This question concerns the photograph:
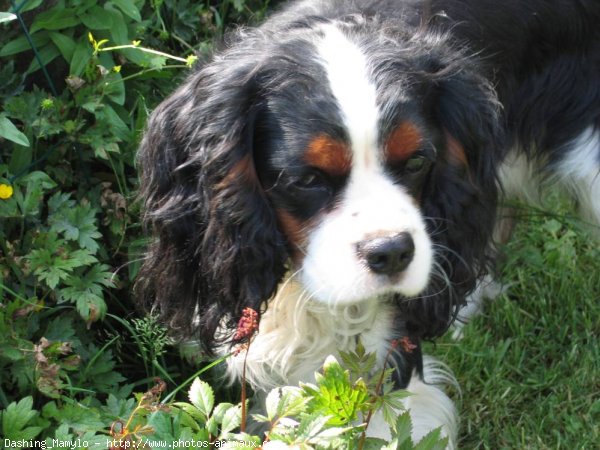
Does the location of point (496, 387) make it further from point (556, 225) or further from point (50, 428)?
point (50, 428)

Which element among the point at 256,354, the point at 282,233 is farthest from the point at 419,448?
the point at 256,354

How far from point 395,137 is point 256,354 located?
0.86 metres

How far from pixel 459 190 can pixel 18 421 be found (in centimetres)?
124

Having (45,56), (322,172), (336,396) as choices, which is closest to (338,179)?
(322,172)

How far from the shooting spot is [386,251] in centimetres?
235

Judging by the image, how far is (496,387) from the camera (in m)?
3.50

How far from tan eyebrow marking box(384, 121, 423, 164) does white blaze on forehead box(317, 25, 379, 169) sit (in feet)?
0.14

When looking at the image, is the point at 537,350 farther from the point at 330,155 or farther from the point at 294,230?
the point at 330,155

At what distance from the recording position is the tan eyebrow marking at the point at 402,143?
8.01ft

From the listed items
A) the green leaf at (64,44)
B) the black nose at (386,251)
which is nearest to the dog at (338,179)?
the black nose at (386,251)

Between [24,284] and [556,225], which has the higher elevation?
[24,284]

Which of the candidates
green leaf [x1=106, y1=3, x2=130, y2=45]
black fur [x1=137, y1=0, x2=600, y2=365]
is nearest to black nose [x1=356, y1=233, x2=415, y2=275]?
black fur [x1=137, y1=0, x2=600, y2=365]

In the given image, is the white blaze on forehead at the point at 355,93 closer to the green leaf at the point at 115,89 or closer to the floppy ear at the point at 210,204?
the floppy ear at the point at 210,204

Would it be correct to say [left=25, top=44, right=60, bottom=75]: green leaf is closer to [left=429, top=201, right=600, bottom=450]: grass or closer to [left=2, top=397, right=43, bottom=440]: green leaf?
[left=2, top=397, right=43, bottom=440]: green leaf
